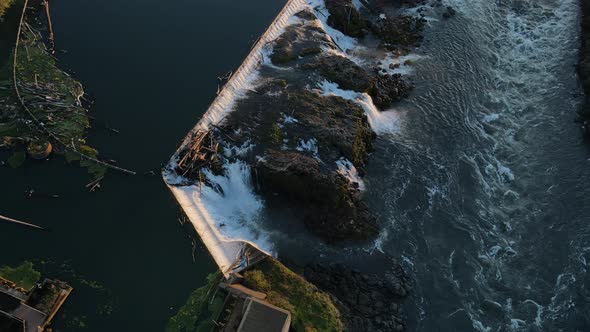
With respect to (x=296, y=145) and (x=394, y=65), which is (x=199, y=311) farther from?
(x=394, y=65)

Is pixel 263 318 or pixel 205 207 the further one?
pixel 205 207

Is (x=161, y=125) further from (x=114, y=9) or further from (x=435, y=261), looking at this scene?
(x=435, y=261)

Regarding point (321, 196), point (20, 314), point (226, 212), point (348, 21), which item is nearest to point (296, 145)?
point (321, 196)

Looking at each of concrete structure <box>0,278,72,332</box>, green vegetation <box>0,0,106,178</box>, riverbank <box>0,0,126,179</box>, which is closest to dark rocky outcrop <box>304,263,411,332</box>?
concrete structure <box>0,278,72,332</box>

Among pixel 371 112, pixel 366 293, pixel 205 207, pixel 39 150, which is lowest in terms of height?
pixel 366 293

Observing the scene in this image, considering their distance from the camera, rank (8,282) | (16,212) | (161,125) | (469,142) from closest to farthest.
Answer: (8,282) → (16,212) → (161,125) → (469,142)

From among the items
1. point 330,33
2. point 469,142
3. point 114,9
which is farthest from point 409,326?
point 114,9

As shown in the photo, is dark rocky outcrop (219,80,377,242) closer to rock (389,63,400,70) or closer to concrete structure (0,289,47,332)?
rock (389,63,400,70)
